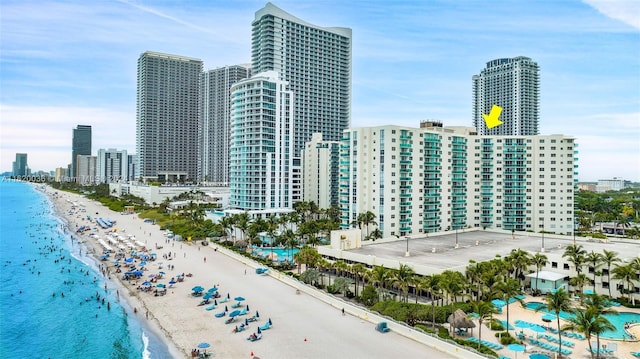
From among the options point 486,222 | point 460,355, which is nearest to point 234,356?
point 460,355

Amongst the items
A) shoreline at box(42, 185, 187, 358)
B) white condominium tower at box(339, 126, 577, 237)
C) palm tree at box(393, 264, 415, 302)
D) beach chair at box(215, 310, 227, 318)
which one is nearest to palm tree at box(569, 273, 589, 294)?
palm tree at box(393, 264, 415, 302)

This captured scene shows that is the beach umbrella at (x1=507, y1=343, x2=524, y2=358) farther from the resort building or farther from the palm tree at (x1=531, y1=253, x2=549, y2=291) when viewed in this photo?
the resort building

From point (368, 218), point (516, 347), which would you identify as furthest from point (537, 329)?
point (368, 218)

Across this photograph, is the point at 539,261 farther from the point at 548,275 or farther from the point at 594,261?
the point at 594,261

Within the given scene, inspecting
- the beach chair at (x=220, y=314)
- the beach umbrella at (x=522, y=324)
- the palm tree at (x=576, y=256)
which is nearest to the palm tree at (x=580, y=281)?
the palm tree at (x=576, y=256)

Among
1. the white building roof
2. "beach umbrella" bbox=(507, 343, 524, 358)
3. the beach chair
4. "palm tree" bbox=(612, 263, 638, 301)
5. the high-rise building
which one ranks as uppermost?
the high-rise building

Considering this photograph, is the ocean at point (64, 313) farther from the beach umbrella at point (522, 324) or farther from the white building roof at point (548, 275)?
the white building roof at point (548, 275)

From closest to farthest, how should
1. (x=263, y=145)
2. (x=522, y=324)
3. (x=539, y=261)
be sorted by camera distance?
(x=522, y=324)
(x=539, y=261)
(x=263, y=145)
